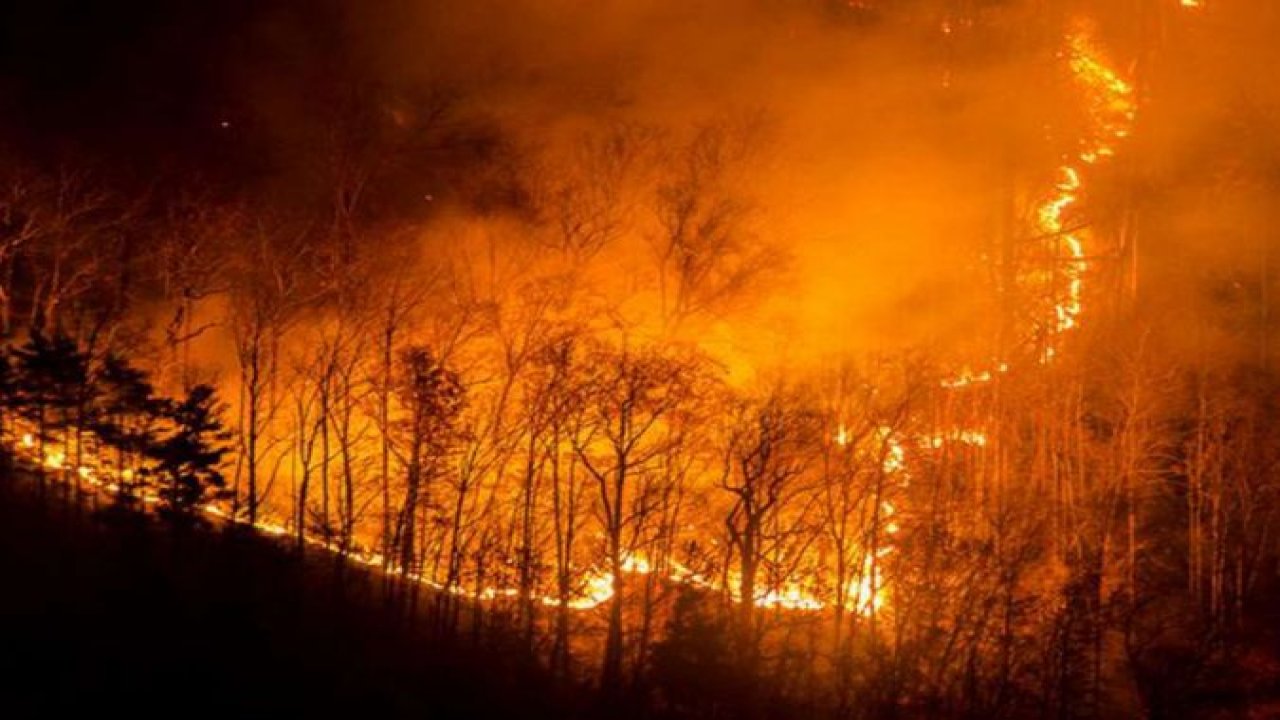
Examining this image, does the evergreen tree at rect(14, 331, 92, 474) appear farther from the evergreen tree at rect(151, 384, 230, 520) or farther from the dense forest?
the evergreen tree at rect(151, 384, 230, 520)

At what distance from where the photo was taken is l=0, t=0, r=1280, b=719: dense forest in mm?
27547

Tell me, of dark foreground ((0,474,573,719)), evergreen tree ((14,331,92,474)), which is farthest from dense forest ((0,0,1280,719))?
dark foreground ((0,474,573,719))

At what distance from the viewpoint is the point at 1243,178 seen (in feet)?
143

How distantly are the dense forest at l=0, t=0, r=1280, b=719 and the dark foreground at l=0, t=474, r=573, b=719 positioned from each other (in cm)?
104

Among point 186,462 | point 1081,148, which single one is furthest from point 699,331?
point 186,462

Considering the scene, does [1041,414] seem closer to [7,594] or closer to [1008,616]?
[1008,616]

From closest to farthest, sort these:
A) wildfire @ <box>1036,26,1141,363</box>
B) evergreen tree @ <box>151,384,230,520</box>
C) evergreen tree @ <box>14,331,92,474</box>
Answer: evergreen tree @ <box>151,384,230,520</box> < evergreen tree @ <box>14,331,92,474</box> < wildfire @ <box>1036,26,1141,363</box>

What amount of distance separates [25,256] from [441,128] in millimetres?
17003

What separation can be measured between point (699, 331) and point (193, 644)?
2457cm

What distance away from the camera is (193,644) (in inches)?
588

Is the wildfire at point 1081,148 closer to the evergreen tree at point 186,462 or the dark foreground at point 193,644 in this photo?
the dark foreground at point 193,644

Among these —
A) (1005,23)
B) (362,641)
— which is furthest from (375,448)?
(1005,23)

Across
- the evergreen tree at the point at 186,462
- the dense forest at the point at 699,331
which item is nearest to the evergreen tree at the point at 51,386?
the dense forest at the point at 699,331

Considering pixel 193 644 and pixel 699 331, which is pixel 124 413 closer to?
pixel 193 644
